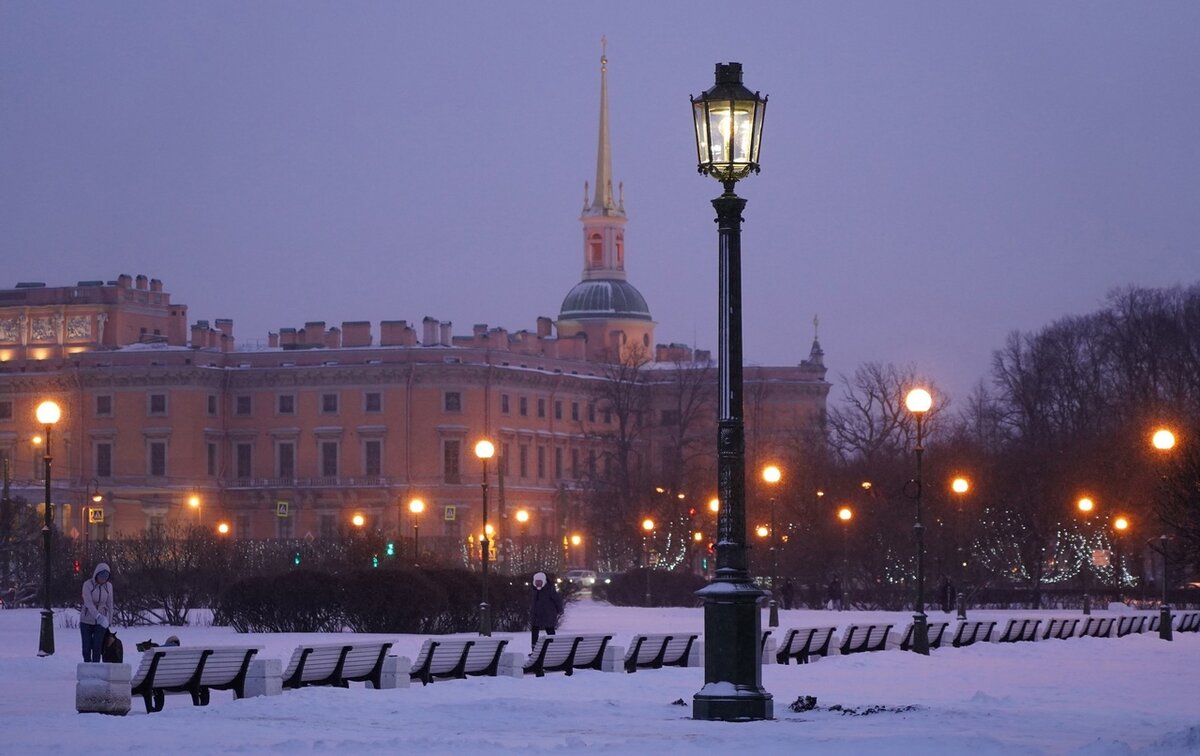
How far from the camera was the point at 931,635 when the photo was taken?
131ft

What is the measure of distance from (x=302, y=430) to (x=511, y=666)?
304 feet

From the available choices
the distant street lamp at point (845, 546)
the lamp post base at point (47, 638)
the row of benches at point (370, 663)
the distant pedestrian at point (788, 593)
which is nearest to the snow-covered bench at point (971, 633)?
the row of benches at point (370, 663)

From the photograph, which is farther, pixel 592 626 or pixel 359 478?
pixel 359 478

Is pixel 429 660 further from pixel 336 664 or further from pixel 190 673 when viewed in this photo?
pixel 190 673

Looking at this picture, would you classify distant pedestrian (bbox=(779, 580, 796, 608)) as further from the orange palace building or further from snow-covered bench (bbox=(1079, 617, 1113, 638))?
the orange palace building

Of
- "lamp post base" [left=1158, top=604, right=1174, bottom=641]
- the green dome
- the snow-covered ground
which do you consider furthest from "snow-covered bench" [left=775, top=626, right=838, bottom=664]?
the green dome

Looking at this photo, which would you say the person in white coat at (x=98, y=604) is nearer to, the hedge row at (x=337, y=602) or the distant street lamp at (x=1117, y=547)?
the hedge row at (x=337, y=602)

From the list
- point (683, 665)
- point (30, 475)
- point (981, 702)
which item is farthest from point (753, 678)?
point (30, 475)

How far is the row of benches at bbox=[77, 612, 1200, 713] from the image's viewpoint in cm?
2356

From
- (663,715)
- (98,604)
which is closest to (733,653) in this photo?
(663,715)

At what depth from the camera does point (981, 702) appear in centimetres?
2508

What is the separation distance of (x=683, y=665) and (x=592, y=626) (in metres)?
18.9

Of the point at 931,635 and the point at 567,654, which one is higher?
the point at 567,654

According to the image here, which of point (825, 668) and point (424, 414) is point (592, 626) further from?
point (424, 414)
